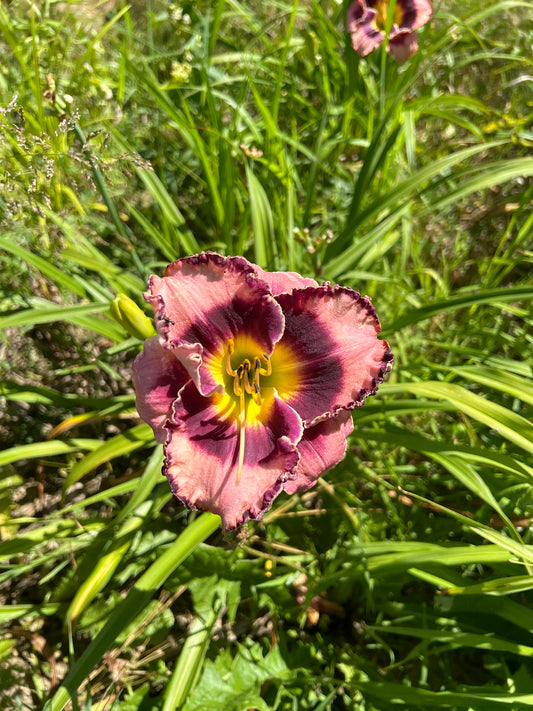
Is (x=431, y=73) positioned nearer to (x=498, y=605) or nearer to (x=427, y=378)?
(x=427, y=378)

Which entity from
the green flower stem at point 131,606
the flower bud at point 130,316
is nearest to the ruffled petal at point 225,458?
the flower bud at point 130,316

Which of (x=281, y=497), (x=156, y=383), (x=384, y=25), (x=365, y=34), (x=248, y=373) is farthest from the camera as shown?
(x=384, y=25)

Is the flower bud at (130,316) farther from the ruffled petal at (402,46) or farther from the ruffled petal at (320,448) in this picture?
the ruffled petal at (402,46)

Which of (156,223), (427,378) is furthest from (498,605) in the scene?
(156,223)

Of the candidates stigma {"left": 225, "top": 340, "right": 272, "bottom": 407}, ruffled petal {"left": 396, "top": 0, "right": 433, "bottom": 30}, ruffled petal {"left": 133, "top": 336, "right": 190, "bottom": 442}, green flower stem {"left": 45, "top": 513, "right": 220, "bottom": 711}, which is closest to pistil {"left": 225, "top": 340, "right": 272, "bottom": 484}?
stigma {"left": 225, "top": 340, "right": 272, "bottom": 407}

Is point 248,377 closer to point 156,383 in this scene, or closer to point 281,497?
point 156,383

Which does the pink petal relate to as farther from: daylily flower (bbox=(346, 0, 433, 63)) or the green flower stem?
the green flower stem

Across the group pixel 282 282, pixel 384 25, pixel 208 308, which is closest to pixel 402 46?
pixel 384 25
